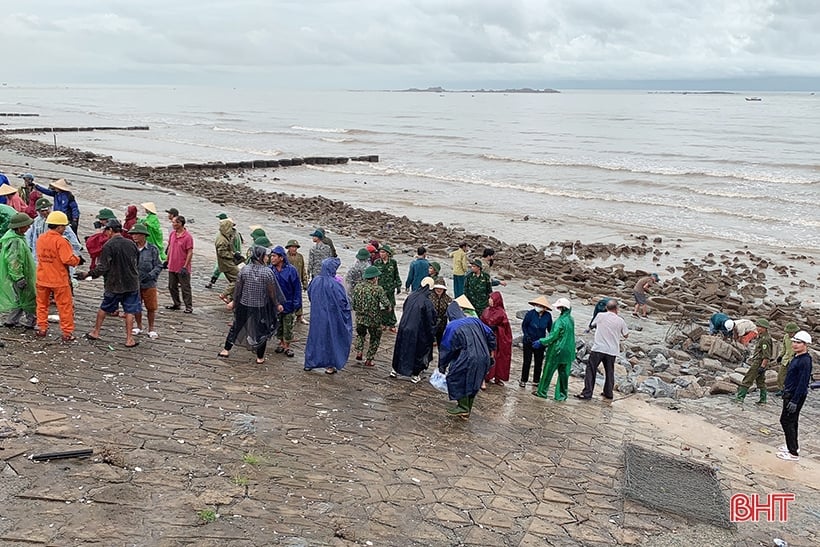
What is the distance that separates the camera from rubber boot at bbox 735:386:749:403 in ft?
33.1

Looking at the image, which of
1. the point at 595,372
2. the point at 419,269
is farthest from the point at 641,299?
the point at 595,372

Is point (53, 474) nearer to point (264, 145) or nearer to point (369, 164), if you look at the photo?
point (369, 164)

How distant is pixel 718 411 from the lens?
9789 millimetres

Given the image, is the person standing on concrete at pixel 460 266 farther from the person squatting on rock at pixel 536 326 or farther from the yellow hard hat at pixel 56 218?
the yellow hard hat at pixel 56 218

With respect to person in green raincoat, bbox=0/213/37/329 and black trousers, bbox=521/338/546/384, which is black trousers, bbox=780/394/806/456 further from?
person in green raincoat, bbox=0/213/37/329

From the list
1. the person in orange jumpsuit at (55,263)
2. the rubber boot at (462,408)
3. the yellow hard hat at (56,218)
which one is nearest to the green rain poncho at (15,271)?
the person in orange jumpsuit at (55,263)

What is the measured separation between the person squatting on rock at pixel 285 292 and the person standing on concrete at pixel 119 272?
5.59 ft

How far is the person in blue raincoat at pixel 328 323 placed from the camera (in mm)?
8578

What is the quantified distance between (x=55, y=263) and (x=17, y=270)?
0.56 metres

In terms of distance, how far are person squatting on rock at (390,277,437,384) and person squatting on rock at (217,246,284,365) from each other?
163 cm

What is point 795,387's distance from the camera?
8.03m

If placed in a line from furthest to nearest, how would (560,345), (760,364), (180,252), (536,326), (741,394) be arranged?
(741,394) → (760,364) → (180,252) → (536,326) → (560,345)

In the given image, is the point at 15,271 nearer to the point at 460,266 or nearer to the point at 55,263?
the point at 55,263

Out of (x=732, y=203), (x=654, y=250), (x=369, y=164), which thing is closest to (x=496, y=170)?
(x=369, y=164)
